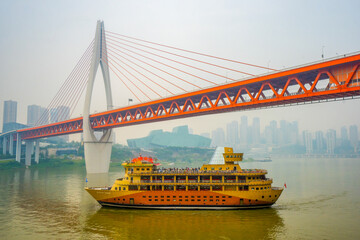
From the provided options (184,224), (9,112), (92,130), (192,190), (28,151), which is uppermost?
(9,112)

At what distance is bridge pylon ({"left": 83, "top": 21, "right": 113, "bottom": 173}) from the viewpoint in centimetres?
6325

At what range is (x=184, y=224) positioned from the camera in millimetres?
24766

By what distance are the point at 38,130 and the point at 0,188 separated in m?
Answer: 42.8

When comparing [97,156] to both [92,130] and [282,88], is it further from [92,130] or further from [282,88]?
[282,88]

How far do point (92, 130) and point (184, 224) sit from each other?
44.8m

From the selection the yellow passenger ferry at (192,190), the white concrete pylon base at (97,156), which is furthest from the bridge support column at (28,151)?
the yellow passenger ferry at (192,190)

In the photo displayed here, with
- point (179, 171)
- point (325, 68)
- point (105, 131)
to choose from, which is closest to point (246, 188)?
point (179, 171)

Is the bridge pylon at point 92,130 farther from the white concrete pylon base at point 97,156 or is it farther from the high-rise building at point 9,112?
the high-rise building at point 9,112

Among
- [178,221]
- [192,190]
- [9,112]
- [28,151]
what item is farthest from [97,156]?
[9,112]

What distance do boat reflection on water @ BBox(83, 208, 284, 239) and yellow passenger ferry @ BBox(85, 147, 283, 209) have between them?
0.84m

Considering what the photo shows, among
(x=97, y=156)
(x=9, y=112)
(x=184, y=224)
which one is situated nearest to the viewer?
(x=184, y=224)

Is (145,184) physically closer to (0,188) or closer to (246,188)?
(246,188)

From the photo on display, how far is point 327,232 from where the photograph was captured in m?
22.7

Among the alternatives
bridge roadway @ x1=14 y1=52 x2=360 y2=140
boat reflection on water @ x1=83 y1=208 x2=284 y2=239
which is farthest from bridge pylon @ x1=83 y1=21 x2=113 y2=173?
boat reflection on water @ x1=83 y1=208 x2=284 y2=239
